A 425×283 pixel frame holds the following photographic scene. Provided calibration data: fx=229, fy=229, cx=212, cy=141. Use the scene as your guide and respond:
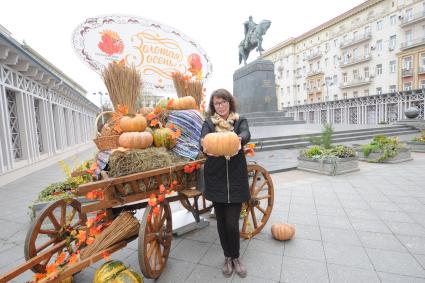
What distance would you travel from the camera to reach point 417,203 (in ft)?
12.4

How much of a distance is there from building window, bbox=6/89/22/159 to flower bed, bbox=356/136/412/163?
11.4 meters

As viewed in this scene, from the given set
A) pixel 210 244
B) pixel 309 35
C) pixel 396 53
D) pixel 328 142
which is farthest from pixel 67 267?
pixel 309 35

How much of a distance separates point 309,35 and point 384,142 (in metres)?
41.3

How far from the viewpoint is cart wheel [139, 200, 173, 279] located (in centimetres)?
183

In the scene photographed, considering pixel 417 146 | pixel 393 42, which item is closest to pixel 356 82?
pixel 393 42

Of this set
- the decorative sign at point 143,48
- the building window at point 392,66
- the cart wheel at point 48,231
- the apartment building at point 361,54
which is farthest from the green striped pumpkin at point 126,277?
the building window at point 392,66

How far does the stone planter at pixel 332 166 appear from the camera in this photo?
5.79 meters

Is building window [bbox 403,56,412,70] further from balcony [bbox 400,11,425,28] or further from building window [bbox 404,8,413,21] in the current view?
building window [bbox 404,8,413,21]

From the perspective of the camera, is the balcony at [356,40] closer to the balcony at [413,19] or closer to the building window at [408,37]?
the balcony at [413,19]

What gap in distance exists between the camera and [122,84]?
2.39 m

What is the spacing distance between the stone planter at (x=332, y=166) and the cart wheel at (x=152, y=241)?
4914 mm

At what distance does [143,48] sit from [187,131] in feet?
3.66

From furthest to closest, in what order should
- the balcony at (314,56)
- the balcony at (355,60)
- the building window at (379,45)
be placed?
1. the balcony at (314,56)
2. the balcony at (355,60)
3. the building window at (379,45)

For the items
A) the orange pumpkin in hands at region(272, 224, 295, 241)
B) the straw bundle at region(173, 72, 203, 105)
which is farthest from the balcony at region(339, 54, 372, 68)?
the orange pumpkin in hands at region(272, 224, 295, 241)
